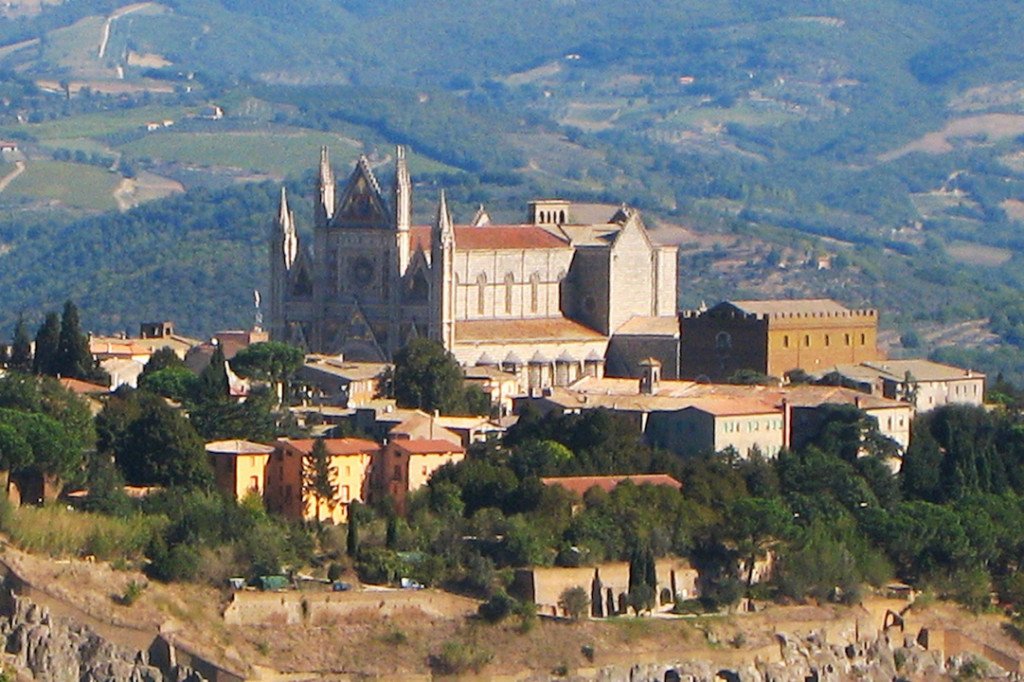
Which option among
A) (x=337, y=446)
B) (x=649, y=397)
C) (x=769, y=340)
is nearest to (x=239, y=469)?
(x=337, y=446)

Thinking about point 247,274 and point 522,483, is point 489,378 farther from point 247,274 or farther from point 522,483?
point 247,274

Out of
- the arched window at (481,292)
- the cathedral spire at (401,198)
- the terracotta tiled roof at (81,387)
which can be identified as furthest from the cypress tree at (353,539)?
the cathedral spire at (401,198)

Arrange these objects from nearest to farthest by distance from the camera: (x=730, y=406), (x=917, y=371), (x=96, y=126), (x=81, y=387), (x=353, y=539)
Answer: (x=353, y=539)
(x=730, y=406)
(x=81, y=387)
(x=917, y=371)
(x=96, y=126)

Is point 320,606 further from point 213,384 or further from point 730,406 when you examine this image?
point 730,406

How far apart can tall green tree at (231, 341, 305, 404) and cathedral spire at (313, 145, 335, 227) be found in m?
8.36

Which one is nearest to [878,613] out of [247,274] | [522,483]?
[522,483]

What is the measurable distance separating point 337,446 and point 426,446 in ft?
5.20

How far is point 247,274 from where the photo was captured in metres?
142

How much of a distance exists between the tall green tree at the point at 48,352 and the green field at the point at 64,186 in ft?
A: 357

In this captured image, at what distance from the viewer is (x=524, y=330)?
247 ft

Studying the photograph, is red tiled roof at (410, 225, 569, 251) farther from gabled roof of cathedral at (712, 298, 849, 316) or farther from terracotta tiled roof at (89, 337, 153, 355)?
terracotta tiled roof at (89, 337, 153, 355)

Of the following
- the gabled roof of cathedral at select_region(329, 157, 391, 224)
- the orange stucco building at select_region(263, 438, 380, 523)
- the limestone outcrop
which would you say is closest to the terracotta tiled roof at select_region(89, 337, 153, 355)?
the gabled roof of cathedral at select_region(329, 157, 391, 224)

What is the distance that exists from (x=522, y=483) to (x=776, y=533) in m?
4.05

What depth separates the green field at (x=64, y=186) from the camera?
177 meters
